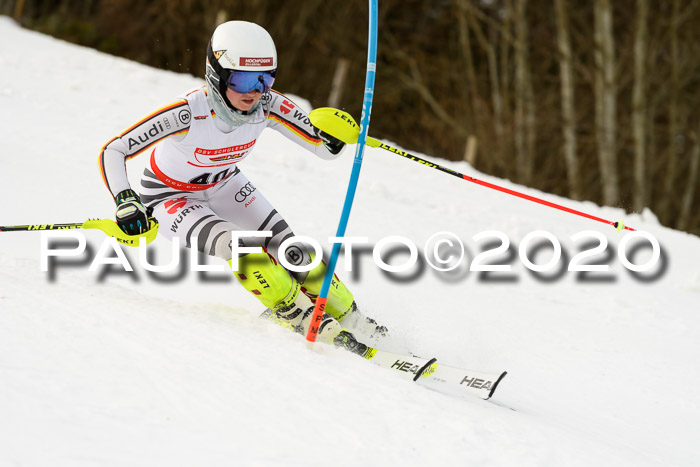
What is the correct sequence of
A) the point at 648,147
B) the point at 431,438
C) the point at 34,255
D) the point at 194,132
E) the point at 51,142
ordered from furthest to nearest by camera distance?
the point at 648,147 → the point at 51,142 → the point at 34,255 → the point at 194,132 → the point at 431,438

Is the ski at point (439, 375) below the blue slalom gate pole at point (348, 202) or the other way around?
below

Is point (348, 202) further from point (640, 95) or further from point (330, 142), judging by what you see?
point (640, 95)

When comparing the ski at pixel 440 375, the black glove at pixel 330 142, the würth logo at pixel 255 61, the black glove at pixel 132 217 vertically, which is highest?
the würth logo at pixel 255 61

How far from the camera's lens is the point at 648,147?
16.2 meters

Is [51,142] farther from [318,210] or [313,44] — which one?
[313,44]

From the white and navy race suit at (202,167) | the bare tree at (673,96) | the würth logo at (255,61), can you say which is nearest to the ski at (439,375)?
the white and navy race suit at (202,167)

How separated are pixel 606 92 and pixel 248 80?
11.1 metres

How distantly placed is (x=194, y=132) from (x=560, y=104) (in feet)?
53.8

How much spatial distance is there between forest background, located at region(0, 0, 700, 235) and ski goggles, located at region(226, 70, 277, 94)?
10.3 meters

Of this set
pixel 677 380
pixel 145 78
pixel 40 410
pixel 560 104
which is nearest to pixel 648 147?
pixel 560 104

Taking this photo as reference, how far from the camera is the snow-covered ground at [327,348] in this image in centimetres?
247

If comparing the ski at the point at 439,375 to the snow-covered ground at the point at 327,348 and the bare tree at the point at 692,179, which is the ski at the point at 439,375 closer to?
the snow-covered ground at the point at 327,348

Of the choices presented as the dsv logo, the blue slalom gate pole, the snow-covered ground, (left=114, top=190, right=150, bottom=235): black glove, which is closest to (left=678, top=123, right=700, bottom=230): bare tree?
the snow-covered ground

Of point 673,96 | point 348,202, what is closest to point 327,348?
point 348,202
